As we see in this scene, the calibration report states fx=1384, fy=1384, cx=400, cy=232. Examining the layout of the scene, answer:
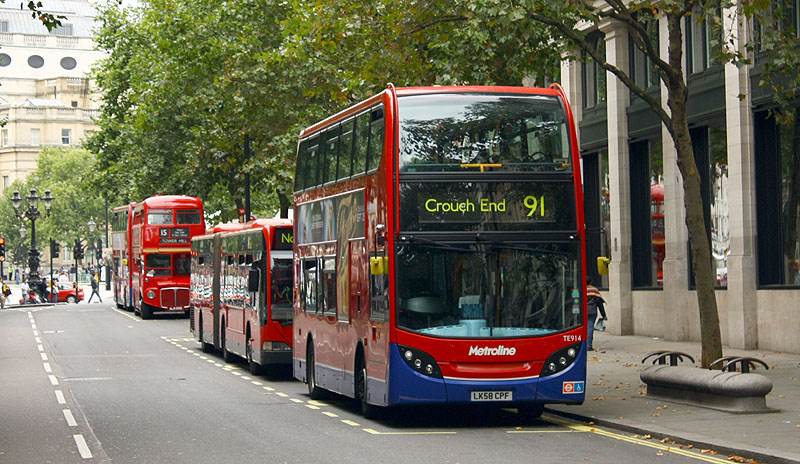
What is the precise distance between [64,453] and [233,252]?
14.8 metres

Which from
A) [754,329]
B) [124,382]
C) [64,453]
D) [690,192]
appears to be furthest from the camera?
[754,329]

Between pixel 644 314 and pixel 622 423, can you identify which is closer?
pixel 622 423

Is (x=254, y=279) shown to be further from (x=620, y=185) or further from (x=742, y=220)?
(x=620, y=185)

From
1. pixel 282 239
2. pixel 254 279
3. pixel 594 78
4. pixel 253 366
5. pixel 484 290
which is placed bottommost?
pixel 253 366

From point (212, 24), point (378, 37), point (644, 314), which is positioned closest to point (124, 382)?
point (378, 37)

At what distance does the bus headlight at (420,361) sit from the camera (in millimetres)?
16125

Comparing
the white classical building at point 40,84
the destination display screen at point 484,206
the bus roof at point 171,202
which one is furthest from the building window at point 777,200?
the white classical building at point 40,84

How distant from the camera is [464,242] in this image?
16.3 m

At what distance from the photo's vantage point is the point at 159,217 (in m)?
52.4

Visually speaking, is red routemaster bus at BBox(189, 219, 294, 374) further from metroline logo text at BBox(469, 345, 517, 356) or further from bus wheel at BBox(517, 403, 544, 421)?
metroline logo text at BBox(469, 345, 517, 356)

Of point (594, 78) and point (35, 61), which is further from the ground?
point (35, 61)

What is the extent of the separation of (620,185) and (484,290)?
64.0 ft

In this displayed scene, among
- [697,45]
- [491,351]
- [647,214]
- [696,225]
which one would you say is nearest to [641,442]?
[491,351]

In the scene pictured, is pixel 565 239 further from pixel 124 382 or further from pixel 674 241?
pixel 674 241
